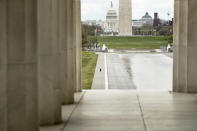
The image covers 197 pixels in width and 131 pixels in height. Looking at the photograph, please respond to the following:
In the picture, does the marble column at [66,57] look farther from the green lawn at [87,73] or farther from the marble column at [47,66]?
the green lawn at [87,73]

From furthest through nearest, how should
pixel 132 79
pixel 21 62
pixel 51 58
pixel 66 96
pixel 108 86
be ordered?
pixel 132 79 < pixel 108 86 < pixel 66 96 < pixel 51 58 < pixel 21 62

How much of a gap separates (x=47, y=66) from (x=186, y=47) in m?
9.53

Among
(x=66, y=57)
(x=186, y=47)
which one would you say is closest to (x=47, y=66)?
(x=66, y=57)

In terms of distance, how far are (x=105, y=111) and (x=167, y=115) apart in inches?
83.7

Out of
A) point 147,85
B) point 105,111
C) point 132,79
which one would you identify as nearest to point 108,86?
point 147,85

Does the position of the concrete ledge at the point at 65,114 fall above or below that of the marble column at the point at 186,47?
below

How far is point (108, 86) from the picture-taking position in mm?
25469

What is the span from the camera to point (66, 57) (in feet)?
55.5

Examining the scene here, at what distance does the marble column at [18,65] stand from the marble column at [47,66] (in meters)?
2.76

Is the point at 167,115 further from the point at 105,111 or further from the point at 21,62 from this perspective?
the point at 21,62

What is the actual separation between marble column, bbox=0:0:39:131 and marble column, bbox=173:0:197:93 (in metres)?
11.8

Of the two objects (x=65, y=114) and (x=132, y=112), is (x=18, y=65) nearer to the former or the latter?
(x=65, y=114)

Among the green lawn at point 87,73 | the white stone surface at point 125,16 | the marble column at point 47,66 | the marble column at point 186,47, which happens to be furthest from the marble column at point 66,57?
the white stone surface at point 125,16

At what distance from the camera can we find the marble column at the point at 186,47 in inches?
807
